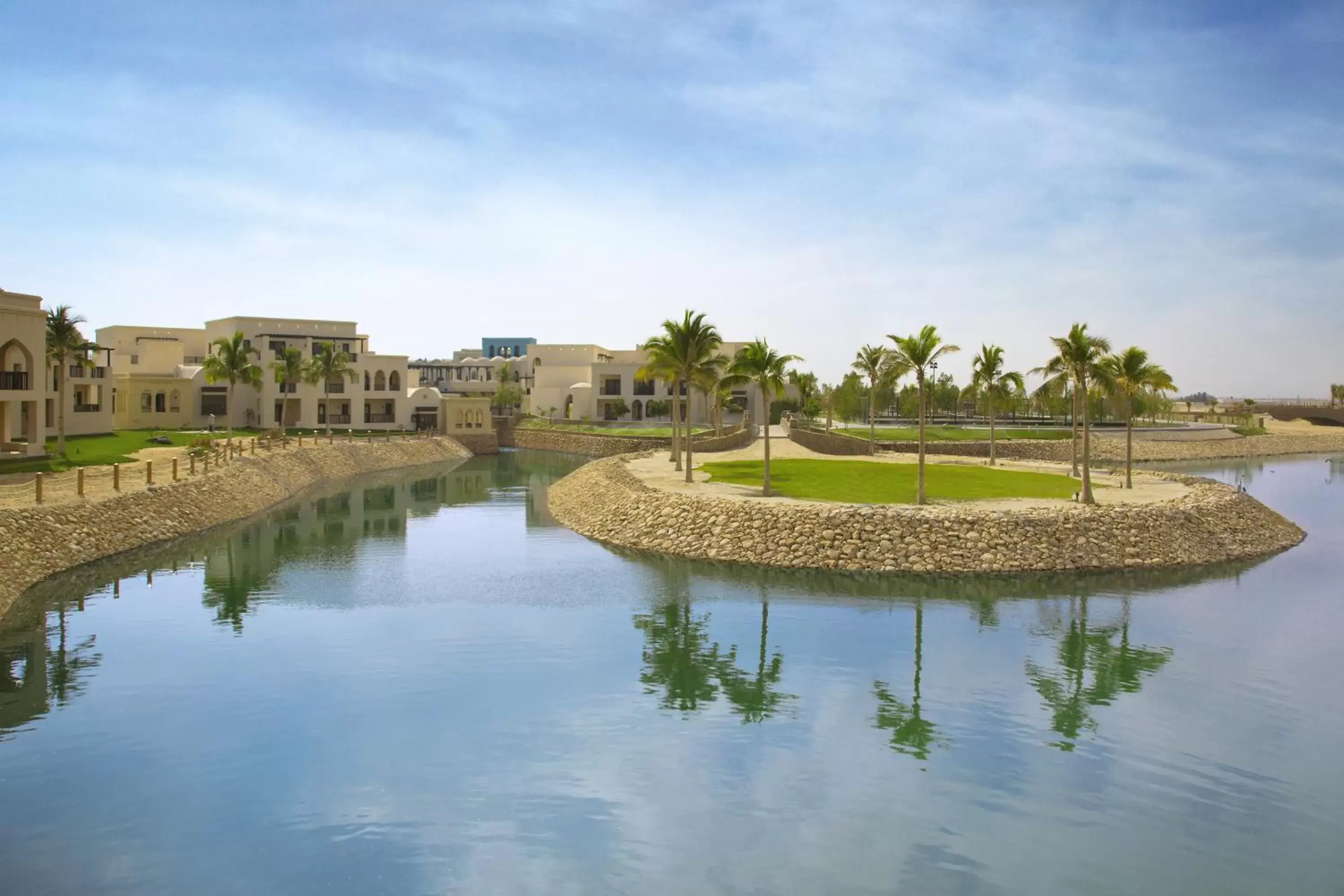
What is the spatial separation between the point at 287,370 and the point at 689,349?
158ft

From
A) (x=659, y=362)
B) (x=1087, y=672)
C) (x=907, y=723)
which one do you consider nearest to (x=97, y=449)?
A: (x=659, y=362)

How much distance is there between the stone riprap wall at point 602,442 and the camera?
Answer: 246 ft

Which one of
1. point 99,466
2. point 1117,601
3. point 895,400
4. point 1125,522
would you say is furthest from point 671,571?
point 895,400

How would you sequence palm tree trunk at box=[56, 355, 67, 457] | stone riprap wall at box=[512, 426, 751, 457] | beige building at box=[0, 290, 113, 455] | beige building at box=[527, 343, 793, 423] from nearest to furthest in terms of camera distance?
1. beige building at box=[0, 290, 113, 455]
2. palm tree trunk at box=[56, 355, 67, 457]
3. stone riprap wall at box=[512, 426, 751, 457]
4. beige building at box=[527, 343, 793, 423]

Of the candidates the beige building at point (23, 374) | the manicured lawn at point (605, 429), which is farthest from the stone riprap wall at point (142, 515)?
the manicured lawn at point (605, 429)

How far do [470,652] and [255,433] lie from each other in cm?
7235

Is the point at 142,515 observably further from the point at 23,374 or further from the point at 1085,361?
the point at 1085,361

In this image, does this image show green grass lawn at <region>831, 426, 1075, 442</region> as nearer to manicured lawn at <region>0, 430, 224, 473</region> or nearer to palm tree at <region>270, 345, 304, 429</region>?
palm tree at <region>270, 345, 304, 429</region>

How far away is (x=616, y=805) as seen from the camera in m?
16.1

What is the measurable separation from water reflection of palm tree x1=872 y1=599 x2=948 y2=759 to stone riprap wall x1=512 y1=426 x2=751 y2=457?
50.5 meters

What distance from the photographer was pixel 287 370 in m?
87.3

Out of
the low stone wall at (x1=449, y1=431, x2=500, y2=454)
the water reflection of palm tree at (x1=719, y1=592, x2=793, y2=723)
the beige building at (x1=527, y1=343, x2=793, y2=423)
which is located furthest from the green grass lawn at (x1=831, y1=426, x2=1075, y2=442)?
the water reflection of palm tree at (x1=719, y1=592, x2=793, y2=723)

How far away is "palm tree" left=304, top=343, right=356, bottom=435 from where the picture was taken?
8919 centimetres

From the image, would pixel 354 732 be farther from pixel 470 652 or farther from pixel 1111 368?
pixel 1111 368
